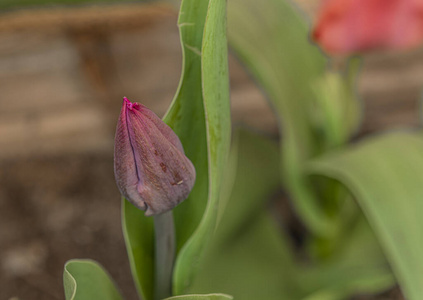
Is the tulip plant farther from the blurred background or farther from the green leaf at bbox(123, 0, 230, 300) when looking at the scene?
the blurred background

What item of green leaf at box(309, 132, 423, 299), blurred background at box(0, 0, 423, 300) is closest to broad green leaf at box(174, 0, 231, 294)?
green leaf at box(309, 132, 423, 299)

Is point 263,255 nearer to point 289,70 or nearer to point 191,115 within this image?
point 289,70

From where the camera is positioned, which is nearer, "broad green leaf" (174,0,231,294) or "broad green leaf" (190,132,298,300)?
"broad green leaf" (174,0,231,294)

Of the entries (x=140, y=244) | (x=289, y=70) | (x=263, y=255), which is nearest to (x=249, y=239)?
(x=263, y=255)

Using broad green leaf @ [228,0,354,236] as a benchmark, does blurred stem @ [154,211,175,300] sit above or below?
below

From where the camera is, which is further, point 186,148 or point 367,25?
point 367,25

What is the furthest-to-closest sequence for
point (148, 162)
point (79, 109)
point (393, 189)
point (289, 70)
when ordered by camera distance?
point (79, 109), point (289, 70), point (393, 189), point (148, 162)

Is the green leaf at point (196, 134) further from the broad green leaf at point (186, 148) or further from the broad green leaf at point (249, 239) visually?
the broad green leaf at point (249, 239)

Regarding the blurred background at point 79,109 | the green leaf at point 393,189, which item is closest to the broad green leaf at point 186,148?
the green leaf at point 393,189
